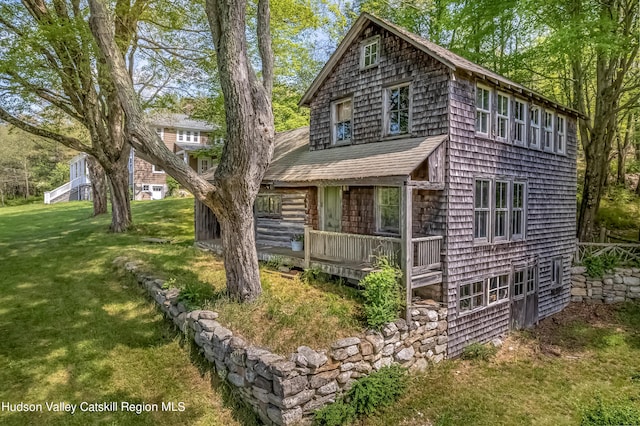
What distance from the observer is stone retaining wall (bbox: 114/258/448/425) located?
23.9 feet

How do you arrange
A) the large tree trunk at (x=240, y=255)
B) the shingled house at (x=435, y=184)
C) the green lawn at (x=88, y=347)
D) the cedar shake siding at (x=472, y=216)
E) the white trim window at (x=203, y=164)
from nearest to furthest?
the green lawn at (x=88, y=347) < the large tree trunk at (x=240, y=255) < the shingled house at (x=435, y=184) < the cedar shake siding at (x=472, y=216) < the white trim window at (x=203, y=164)

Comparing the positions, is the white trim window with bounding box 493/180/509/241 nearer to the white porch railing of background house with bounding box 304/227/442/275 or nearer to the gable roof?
the white porch railing of background house with bounding box 304/227/442/275

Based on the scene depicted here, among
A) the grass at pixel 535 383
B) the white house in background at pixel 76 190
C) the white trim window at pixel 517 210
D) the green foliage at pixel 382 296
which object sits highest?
the white house in background at pixel 76 190

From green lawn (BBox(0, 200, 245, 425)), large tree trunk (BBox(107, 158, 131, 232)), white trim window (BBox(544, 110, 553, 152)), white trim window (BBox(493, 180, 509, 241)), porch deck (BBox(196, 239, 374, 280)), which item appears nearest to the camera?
green lawn (BBox(0, 200, 245, 425))

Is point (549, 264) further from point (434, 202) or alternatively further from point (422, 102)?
point (422, 102)

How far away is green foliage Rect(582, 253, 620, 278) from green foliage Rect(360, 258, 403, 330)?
467 inches

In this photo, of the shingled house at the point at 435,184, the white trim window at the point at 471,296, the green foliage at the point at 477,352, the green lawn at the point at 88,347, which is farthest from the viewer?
the white trim window at the point at 471,296

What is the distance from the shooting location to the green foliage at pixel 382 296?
9.26 m

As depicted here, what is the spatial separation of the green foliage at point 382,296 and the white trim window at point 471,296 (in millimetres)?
2769

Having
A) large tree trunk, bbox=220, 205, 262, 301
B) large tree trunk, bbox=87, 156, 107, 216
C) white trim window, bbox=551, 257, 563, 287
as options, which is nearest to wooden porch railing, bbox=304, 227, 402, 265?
large tree trunk, bbox=220, 205, 262, 301

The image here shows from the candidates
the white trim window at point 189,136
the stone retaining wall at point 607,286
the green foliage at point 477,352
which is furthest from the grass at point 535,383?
the white trim window at point 189,136

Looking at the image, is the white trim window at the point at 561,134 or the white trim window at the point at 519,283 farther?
the white trim window at the point at 561,134

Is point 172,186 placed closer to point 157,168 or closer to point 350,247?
point 157,168

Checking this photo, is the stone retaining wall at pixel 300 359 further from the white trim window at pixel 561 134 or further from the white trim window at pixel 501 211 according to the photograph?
the white trim window at pixel 561 134
